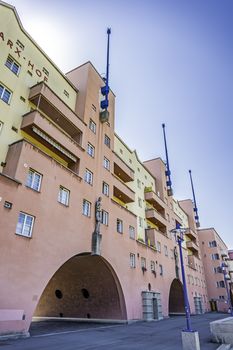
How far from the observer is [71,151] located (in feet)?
71.2

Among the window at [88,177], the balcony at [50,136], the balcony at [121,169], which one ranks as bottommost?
the window at [88,177]

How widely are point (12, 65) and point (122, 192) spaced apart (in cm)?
1726

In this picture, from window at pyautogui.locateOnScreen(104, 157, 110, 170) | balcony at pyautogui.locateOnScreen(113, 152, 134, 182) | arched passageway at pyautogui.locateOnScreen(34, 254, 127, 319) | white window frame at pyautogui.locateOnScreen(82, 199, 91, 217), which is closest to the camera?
white window frame at pyautogui.locateOnScreen(82, 199, 91, 217)

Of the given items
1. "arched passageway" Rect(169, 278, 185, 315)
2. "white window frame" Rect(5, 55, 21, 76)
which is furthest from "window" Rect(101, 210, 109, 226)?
A: "arched passageway" Rect(169, 278, 185, 315)

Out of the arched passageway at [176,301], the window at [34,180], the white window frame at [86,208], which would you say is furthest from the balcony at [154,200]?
the window at [34,180]

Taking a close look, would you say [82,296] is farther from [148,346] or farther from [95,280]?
[148,346]

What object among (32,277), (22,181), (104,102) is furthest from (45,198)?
(104,102)

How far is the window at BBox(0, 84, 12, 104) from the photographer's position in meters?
17.8

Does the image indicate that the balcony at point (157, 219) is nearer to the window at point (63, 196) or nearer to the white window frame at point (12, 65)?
the window at point (63, 196)

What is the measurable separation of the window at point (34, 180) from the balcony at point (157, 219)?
23552mm

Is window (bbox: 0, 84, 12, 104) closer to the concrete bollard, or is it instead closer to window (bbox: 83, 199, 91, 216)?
window (bbox: 83, 199, 91, 216)

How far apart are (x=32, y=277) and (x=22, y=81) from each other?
14.6m

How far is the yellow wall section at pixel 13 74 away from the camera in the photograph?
17.6 meters

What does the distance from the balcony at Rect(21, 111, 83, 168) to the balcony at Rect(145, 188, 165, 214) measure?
19.0m
